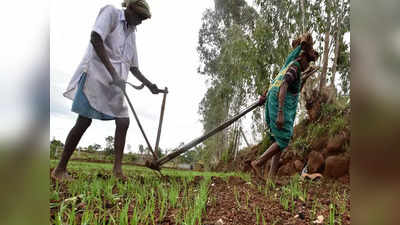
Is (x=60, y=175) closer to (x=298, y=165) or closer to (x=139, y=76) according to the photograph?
(x=139, y=76)

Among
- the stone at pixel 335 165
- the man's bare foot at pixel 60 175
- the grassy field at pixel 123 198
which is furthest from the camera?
the stone at pixel 335 165

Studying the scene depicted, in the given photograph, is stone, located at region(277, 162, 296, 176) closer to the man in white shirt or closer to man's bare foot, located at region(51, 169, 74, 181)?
the man in white shirt

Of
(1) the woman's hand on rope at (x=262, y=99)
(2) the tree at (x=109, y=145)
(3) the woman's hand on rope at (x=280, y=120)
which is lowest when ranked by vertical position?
(2) the tree at (x=109, y=145)

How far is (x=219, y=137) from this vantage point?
1418 millimetres

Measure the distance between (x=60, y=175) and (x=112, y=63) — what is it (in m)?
0.51

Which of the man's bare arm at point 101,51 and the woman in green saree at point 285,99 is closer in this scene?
the man's bare arm at point 101,51

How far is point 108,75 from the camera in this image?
1.09 meters

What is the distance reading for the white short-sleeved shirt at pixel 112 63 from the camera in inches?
41.1

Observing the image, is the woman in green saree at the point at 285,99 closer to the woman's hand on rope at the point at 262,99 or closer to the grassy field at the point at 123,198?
the woman's hand on rope at the point at 262,99

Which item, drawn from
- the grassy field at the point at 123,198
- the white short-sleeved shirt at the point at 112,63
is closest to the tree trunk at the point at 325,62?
the grassy field at the point at 123,198

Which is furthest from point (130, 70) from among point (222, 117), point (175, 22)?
point (222, 117)

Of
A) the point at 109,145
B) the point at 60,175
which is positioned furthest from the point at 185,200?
the point at 60,175
